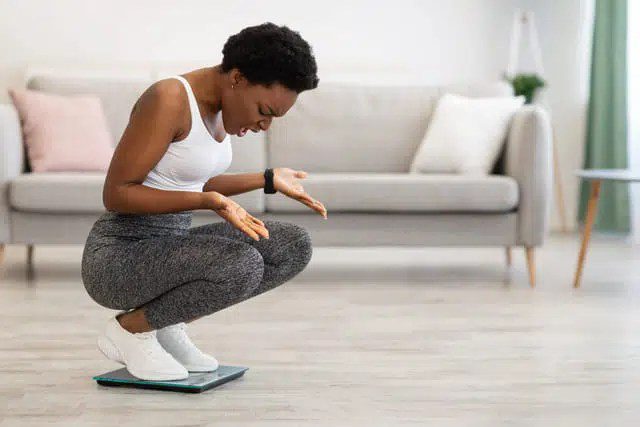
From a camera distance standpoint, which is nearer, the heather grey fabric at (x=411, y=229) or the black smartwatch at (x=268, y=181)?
the black smartwatch at (x=268, y=181)

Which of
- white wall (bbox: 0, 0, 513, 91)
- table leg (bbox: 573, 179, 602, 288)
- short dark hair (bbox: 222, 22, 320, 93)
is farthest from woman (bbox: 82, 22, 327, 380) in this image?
white wall (bbox: 0, 0, 513, 91)

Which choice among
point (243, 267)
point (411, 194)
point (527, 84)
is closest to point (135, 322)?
point (243, 267)

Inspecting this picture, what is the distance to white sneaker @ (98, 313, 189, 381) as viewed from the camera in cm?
220

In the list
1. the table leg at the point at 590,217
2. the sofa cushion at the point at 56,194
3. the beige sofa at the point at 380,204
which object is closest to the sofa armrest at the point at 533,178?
the beige sofa at the point at 380,204

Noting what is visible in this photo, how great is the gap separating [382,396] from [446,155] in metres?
2.12

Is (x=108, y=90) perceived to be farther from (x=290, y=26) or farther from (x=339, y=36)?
(x=339, y=36)

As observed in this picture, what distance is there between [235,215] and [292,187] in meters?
0.26

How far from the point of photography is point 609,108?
582cm

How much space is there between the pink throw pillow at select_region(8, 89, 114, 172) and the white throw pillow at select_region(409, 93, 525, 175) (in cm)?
129

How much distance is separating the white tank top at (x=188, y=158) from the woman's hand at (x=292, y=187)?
0.14 m

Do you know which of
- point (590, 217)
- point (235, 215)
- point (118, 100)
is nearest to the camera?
point (235, 215)

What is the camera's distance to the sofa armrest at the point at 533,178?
3885mm

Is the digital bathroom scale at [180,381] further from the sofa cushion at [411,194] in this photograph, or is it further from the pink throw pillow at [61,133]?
the pink throw pillow at [61,133]

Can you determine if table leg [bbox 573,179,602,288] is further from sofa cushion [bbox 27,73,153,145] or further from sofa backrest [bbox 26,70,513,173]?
sofa cushion [bbox 27,73,153,145]
